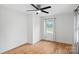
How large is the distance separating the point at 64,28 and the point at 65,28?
2.0 inches

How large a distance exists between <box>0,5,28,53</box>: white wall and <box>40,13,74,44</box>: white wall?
179 cm

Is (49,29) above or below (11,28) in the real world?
below

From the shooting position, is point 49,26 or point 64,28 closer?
point 64,28

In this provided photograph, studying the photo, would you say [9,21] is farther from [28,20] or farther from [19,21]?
[28,20]

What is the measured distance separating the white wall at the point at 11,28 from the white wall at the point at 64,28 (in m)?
1.79

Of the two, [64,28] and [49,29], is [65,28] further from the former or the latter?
[49,29]

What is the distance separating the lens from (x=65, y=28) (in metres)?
4.02

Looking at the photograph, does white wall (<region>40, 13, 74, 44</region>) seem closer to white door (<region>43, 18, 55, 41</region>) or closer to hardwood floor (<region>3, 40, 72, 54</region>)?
white door (<region>43, 18, 55, 41</region>)

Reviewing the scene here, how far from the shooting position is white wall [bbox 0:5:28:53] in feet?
8.68

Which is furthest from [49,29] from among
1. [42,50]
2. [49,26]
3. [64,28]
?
[42,50]

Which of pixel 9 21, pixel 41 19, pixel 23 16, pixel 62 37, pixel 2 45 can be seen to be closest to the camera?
pixel 2 45
